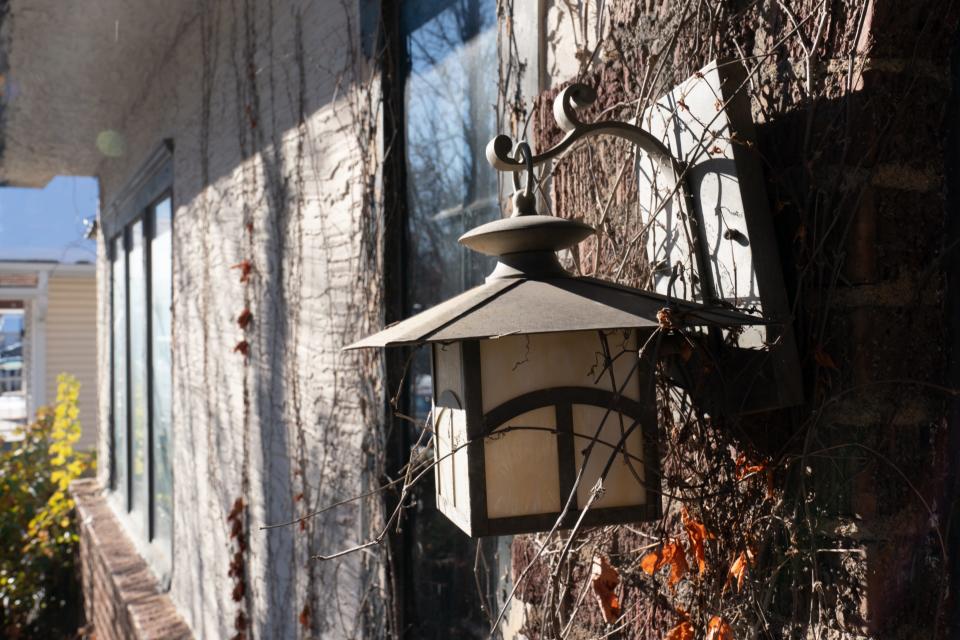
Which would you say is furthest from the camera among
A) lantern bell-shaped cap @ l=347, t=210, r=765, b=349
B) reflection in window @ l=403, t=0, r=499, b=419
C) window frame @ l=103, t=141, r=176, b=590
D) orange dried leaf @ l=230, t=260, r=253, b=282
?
window frame @ l=103, t=141, r=176, b=590

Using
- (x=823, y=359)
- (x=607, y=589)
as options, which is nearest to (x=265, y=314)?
(x=607, y=589)

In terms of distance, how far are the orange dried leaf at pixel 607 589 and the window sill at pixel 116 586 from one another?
11.7 feet

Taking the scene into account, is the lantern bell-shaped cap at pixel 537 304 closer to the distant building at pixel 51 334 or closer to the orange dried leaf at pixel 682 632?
the orange dried leaf at pixel 682 632

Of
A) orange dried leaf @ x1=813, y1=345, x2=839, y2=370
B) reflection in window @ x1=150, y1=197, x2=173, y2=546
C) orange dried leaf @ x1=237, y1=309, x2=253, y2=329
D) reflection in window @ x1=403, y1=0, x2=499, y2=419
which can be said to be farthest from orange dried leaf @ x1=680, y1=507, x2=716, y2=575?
reflection in window @ x1=150, y1=197, x2=173, y2=546

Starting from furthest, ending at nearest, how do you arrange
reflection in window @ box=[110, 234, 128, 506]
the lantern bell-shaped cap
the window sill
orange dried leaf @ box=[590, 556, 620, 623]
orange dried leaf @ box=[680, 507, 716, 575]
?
reflection in window @ box=[110, 234, 128, 506] → the window sill → orange dried leaf @ box=[590, 556, 620, 623] → orange dried leaf @ box=[680, 507, 716, 575] → the lantern bell-shaped cap

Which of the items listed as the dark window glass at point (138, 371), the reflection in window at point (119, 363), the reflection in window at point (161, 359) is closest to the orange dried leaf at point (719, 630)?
the reflection in window at point (161, 359)

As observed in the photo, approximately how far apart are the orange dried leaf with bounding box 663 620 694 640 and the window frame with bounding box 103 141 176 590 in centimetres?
423

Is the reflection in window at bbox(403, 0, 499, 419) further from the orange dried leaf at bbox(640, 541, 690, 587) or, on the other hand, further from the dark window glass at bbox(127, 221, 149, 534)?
the dark window glass at bbox(127, 221, 149, 534)

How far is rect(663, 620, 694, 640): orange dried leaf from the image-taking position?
4.42 feet

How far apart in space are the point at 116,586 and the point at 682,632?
4.81 metres

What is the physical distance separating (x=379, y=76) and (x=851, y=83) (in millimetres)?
1635

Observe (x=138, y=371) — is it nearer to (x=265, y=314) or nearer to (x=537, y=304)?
(x=265, y=314)

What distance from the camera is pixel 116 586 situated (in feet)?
17.4

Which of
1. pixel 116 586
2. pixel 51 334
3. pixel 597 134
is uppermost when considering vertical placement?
pixel 51 334
